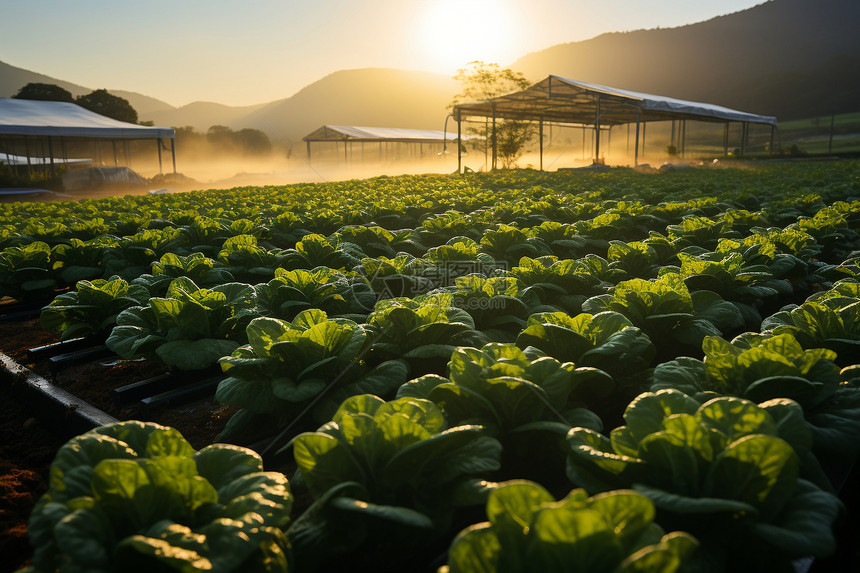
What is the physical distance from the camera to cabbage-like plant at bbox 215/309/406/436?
6.98 ft

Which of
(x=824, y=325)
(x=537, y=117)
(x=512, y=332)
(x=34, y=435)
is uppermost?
(x=537, y=117)

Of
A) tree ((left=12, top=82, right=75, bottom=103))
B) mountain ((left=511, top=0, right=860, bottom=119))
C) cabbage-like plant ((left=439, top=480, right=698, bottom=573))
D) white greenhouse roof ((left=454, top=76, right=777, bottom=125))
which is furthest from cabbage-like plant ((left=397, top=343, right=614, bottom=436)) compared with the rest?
mountain ((left=511, top=0, right=860, bottom=119))

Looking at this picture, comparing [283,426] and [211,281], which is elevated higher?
[211,281]

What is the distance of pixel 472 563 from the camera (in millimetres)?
1066

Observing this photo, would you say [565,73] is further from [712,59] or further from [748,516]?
[748,516]

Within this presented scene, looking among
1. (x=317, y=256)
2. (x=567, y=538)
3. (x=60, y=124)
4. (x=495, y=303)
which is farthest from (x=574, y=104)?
(x=567, y=538)

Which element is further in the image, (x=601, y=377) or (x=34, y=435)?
(x=34, y=435)

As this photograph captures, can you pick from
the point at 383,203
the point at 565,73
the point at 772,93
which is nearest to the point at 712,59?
the point at 565,73

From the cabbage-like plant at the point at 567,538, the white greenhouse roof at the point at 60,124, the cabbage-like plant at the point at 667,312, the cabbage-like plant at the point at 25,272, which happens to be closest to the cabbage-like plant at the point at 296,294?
the cabbage-like plant at the point at 667,312

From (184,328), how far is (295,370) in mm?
852

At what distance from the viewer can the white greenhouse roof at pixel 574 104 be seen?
74.2ft

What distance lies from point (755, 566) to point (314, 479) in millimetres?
1080

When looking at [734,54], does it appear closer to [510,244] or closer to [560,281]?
[510,244]

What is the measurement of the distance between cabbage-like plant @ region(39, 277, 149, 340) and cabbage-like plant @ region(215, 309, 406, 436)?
139 cm
